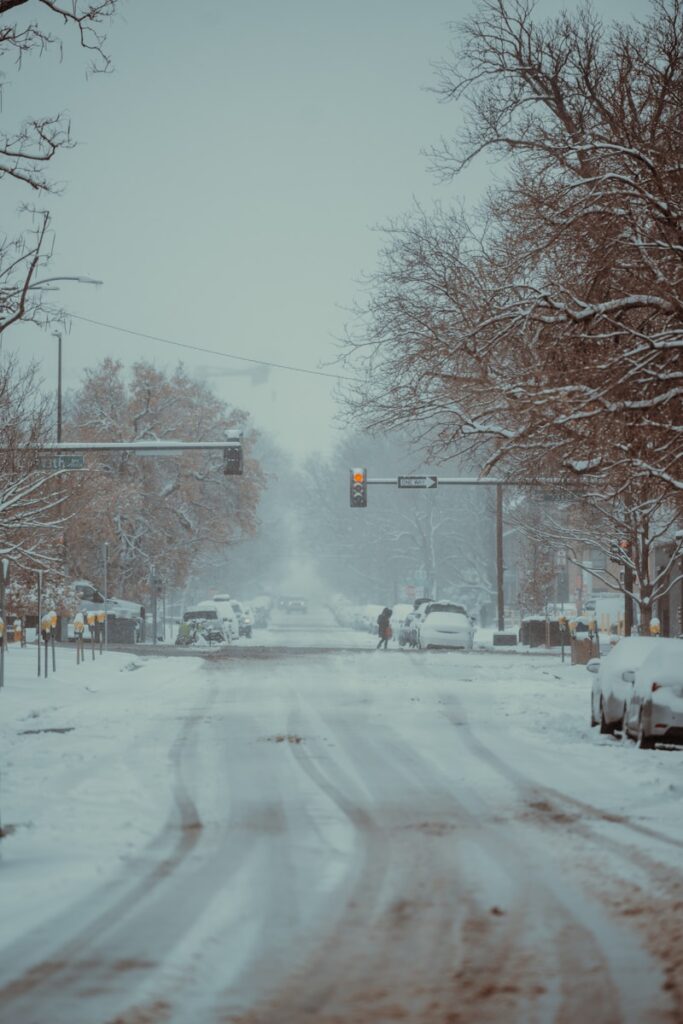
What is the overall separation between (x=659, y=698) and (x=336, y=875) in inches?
339

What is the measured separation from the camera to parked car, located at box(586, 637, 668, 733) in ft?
59.4

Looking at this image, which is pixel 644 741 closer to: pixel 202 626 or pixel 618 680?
pixel 618 680

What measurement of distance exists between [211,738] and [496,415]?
751 cm

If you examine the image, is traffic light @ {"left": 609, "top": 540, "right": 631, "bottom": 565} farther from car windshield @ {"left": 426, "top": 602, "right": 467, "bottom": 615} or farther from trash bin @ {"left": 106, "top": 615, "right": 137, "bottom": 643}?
trash bin @ {"left": 106, "top": 615, "right": 137, "bottom": 643}

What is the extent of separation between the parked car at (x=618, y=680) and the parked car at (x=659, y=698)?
31 cm

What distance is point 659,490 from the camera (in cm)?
2606

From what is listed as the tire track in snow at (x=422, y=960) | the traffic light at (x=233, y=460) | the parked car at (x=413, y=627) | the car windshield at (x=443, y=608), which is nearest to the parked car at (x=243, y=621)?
the parked car at (x=413, y=627)

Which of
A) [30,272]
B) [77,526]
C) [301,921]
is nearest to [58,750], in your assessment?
[30,272]

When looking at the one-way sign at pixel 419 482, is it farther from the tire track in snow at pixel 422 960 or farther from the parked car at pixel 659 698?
→ the tire track in snow at pixel 422 960

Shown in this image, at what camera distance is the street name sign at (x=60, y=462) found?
33.1 m

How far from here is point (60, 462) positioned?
33781 millimetres

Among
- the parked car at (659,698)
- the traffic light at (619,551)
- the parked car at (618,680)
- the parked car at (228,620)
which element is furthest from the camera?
the parked car at (228,620)

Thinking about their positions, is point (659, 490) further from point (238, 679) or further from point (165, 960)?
point (165, 960)

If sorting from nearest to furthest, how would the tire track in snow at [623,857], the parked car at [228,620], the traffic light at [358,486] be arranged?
the tire track in snow at [623,857], the traffic light at [358,486], the parked car at [228,620]
